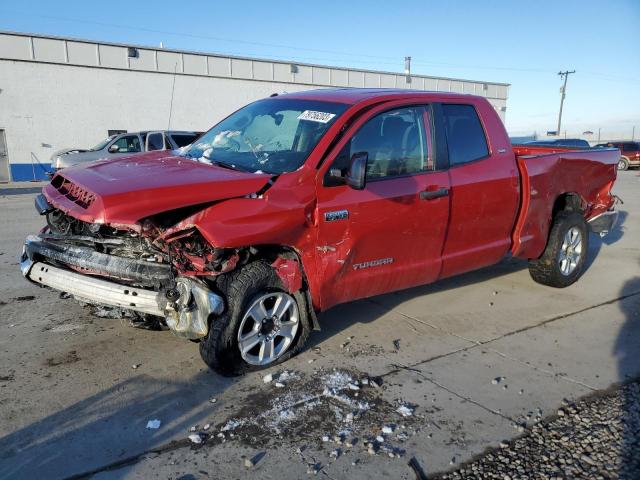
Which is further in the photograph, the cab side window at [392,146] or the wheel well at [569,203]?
the wheel well at [569,203]

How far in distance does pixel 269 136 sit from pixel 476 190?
1.92 meters

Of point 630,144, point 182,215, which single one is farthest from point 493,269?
point 630,144

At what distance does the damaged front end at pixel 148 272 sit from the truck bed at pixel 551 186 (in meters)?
3.19

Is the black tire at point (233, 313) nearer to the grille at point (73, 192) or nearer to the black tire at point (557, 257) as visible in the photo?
the grille at point (73, 192)

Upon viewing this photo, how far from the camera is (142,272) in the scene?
359cm

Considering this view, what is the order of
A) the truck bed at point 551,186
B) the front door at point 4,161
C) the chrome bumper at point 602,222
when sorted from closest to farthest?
the truck bed at point 551,186, the chrome bumper at point 602,222, the front door at point 4,161

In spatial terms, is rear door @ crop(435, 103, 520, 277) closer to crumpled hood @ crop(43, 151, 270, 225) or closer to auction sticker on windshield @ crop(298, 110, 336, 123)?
auction sticker on windshield @ crop(298, 110, 336, 123)

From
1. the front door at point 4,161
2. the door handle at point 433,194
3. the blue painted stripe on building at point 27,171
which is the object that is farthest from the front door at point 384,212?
the front door at point 4,161

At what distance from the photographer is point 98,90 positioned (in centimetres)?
2344

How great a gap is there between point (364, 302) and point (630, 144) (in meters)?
31.9

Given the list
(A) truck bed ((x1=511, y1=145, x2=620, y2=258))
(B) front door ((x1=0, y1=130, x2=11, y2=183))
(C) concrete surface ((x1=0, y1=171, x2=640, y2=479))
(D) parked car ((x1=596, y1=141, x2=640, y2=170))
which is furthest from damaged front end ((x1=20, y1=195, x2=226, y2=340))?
(D) parked car ((x1=596, y1=141, x2=640, y2=170))

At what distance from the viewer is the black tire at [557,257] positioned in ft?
19.4

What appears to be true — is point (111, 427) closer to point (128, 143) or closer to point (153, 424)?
point (153, 424)

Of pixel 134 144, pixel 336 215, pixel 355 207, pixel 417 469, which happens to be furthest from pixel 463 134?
pixel 134 144
